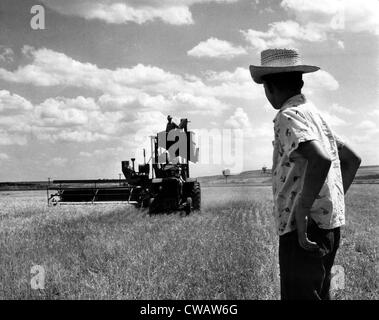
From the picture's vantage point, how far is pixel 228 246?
690 centimetres

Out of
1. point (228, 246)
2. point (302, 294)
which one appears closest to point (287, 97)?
point (302, 294)

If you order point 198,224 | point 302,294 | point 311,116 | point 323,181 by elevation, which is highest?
point 311,116

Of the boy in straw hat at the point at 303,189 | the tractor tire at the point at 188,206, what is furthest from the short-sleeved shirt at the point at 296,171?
the tractor tire at the point at 188,206

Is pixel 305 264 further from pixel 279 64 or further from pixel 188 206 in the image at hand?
pixel 188 206

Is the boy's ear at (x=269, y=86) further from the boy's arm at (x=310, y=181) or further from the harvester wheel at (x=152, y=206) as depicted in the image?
the harvester wheel at (x=152, y=206)

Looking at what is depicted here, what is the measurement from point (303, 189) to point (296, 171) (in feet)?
0.47

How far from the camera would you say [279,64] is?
2.44 meters

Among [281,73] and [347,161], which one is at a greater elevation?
[281,73]

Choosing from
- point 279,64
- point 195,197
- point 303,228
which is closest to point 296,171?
point 303,228

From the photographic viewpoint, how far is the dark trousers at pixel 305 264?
2.23m

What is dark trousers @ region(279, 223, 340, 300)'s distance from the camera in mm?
2232

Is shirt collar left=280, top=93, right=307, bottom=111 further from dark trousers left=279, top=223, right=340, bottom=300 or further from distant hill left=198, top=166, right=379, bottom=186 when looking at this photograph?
distant hill left=198, top=166, right=379, bottom=186

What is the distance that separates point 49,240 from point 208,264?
351 centimetres
